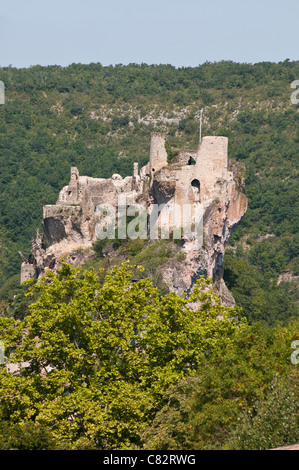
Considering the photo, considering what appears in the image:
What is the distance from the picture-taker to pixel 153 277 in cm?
5991

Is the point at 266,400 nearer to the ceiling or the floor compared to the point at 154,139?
nearer to the floor

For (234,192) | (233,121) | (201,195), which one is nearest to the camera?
(201,195)

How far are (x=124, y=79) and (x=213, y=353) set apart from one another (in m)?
118

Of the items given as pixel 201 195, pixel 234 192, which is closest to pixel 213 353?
pixel 201 195

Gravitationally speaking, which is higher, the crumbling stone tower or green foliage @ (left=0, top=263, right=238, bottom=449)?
the crumbling stone tower

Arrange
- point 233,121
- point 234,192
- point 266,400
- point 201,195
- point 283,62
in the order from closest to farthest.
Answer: point 266,400, point 201,195, point 234,192, point 233,121, point 283,62

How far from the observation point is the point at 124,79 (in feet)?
493

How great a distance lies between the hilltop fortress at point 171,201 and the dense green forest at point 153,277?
91.5 inches

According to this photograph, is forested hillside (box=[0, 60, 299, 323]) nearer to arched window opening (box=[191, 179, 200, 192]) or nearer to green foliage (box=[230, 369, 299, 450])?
arched window opening (box=[191, 179, 200, 192])

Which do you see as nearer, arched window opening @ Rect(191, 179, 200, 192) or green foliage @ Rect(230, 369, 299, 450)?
green foliage @ Rect(230, 369, 299, 450)

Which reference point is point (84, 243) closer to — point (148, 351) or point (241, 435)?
point (148, 351)

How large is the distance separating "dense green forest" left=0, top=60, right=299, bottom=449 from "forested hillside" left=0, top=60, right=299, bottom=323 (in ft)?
0.68

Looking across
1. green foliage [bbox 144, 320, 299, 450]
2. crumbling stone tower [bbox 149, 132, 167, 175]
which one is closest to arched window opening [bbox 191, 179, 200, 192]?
crumbling stone tower [bbox 149, 132, 167, 175]

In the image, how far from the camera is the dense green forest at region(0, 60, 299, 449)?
1287 inches
